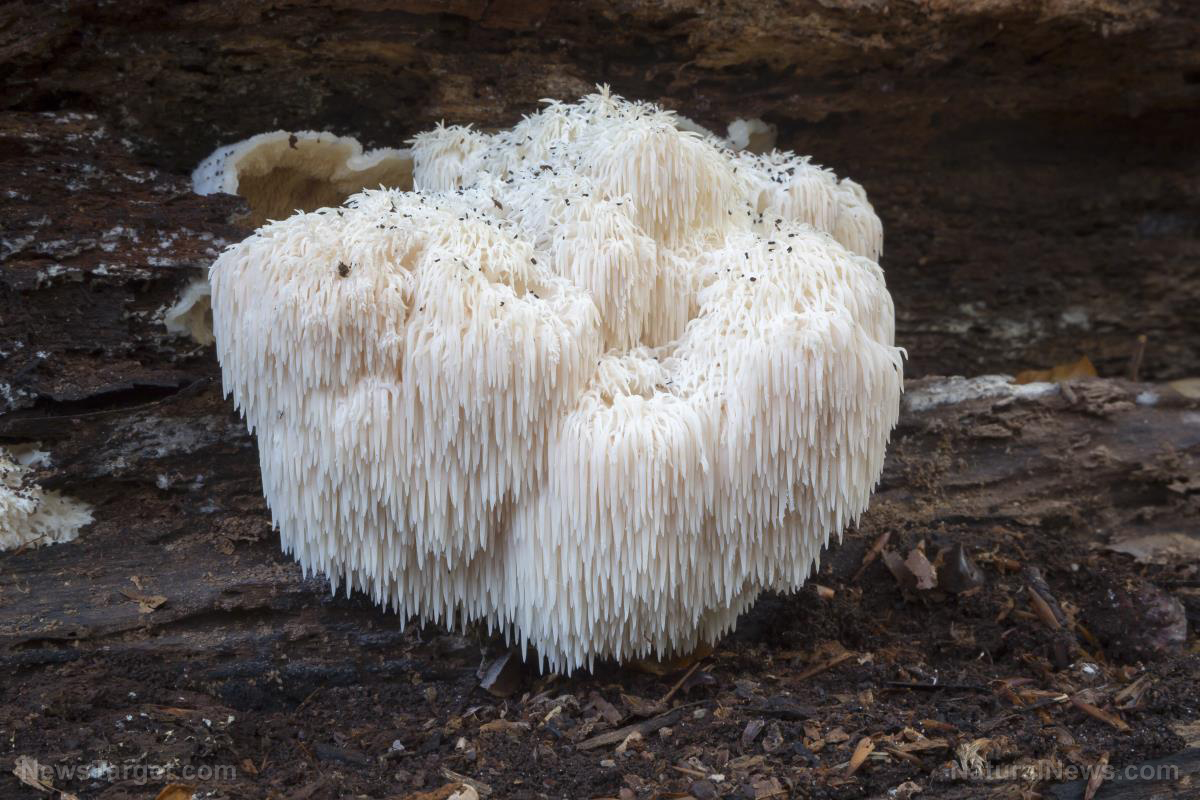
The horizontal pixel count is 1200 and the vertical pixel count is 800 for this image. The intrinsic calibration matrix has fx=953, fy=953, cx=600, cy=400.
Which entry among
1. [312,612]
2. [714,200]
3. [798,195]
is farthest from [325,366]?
[798,195]

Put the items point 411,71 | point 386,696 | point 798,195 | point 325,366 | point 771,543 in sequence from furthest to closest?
point 411,71 < point 798,195 < point 386,696 < point 771,543 < point 325,366

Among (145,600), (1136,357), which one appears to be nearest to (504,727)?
(145,600)

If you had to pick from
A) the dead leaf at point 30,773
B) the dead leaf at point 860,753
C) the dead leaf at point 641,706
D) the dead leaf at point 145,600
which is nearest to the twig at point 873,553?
the dead leaf at point 860,753

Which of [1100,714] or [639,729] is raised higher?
[1100,714]

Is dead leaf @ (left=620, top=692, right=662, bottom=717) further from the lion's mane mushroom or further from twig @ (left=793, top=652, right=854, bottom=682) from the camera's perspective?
twig @ (left=793, top=652, right=854, bottom=682)

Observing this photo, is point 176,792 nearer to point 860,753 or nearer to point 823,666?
point 860,753

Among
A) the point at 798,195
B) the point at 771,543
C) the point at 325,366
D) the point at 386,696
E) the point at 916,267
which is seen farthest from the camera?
the point at 916,267

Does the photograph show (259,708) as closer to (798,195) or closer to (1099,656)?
(798,195)
